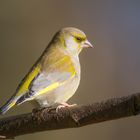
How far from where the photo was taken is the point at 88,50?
4.64m

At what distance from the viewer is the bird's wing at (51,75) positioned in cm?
308

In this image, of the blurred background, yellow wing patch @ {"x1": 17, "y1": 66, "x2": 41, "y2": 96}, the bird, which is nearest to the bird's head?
the bird

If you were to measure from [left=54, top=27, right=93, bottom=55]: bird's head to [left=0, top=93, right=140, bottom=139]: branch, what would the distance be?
31.0 inches

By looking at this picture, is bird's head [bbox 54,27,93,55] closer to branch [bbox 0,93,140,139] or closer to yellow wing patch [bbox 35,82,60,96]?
yellow wing patch [bbox 35,82,60,96]

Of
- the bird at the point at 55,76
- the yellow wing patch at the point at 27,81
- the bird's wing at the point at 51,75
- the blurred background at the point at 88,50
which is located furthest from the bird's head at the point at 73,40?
the blurred background at the point at 88,50

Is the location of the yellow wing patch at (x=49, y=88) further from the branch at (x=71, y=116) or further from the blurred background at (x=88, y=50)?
the blurred background at (x=88, y=50)

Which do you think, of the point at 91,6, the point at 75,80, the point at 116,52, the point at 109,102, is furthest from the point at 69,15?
the point at 109,102

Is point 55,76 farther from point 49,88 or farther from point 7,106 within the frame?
point 7,106

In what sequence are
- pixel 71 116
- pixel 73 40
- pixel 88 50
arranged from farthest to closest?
1. pixel 88 50
2. pixel 73 40
3. pixel 71 116

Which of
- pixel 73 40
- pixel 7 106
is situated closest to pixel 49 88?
pixel 7 106

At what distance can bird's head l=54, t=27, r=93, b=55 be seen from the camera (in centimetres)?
368

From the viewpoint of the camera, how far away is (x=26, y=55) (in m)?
4.73

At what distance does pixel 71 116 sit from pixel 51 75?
0.72m

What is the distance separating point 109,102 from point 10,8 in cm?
266
